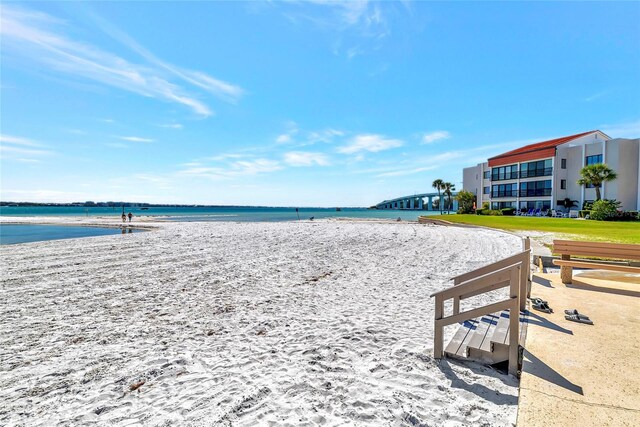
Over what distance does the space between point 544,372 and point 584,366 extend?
51 centimetres

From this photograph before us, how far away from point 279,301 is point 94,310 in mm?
3712

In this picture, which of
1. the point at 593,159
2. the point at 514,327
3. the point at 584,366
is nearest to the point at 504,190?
the point at 593,159

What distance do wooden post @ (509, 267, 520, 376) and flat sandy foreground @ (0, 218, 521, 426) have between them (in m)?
0.20

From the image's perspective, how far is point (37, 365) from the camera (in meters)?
4.06

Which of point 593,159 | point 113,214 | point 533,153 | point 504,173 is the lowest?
point 113,214

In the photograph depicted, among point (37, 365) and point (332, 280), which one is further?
point (332, 280)

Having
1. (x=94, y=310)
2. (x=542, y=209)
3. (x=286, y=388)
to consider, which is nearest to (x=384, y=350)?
(x=286, y=388)

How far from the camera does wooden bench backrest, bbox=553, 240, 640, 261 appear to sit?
638 centimetres

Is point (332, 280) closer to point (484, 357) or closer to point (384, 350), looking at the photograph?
point (384, 350)

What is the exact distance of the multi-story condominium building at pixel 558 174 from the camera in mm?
36844

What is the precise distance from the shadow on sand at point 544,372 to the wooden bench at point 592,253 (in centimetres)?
413

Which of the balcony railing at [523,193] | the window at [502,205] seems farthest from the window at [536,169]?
the window at [502,205]

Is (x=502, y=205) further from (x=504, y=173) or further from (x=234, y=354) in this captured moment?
(x=234, y=354)

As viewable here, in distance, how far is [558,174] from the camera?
4378 cm
